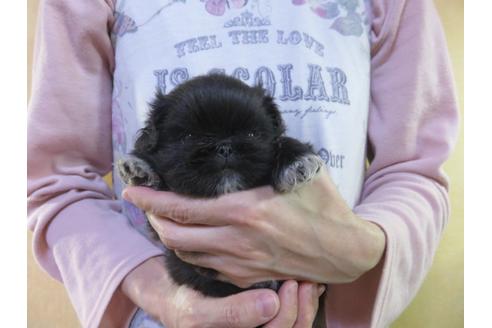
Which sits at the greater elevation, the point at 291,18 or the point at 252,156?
the point at 291,18

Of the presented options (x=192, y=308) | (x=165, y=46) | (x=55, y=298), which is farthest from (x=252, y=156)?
(x=55, y=298)

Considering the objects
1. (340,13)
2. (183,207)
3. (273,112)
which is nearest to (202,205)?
(183,207)

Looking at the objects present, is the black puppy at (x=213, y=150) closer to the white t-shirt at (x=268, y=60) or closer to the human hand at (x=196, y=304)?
the human hand at (x=196, y=304)

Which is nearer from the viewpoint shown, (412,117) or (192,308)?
(192,308)

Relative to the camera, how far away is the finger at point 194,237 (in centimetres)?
112

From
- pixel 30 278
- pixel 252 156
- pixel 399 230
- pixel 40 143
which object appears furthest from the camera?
pixel 30 278

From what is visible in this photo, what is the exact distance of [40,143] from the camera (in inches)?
56.4

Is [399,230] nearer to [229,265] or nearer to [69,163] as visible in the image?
[229,265]

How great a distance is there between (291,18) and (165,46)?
19.1 inches

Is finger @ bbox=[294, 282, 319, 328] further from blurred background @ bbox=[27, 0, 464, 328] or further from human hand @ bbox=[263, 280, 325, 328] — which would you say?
blurred background @ bbox=[27, 0, 464, 328]

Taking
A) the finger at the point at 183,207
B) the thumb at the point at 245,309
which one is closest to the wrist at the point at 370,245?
the thumb at the point at 245,309

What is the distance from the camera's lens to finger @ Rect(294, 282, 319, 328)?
1189 mm

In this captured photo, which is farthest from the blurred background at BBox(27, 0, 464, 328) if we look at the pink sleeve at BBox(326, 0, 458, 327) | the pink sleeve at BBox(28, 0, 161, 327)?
the pink sleeve at BBox(28, 0, 161, 327)

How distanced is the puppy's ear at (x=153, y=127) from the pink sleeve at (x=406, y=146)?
727 millimetres
